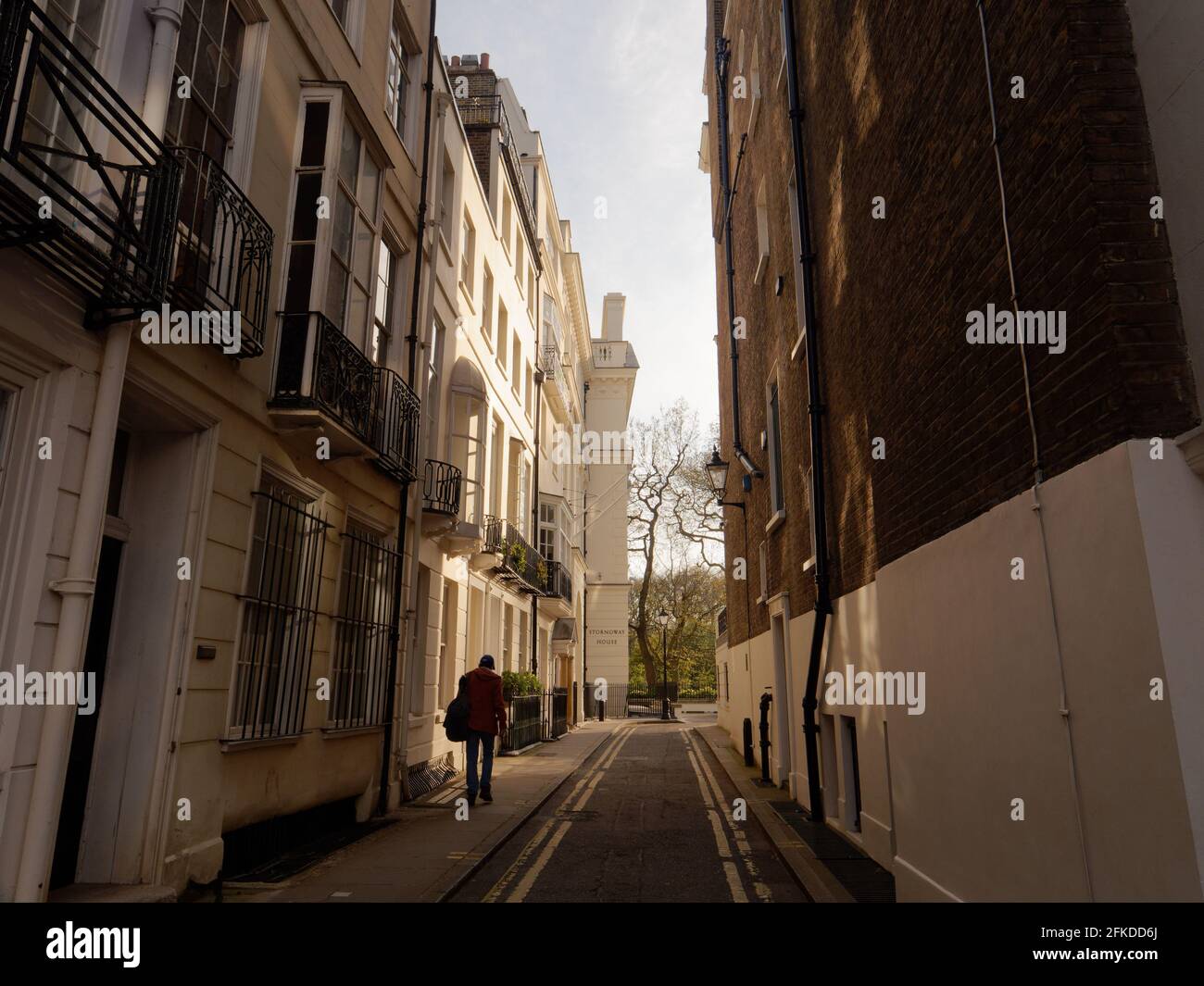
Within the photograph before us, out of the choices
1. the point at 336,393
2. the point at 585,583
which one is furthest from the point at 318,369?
the point at 585,583

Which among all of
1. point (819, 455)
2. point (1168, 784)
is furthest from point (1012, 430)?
point (819, 455)

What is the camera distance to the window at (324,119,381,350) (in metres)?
9.19

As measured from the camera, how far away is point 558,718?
23891mm

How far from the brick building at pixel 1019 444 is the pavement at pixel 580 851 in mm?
1081

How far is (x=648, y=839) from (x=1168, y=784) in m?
6.53

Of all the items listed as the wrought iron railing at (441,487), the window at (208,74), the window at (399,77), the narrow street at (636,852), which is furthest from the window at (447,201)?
the narrow street at (636,852)

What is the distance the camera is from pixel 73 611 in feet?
16.3

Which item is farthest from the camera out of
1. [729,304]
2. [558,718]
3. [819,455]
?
[558,718]

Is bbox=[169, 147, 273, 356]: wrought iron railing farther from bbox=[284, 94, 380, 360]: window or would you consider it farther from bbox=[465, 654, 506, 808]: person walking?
bbox=[465, 654, 506, 808]: person walking

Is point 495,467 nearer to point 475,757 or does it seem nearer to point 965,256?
point 475,757

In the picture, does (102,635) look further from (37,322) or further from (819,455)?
(819,455)

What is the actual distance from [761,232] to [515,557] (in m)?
8.92

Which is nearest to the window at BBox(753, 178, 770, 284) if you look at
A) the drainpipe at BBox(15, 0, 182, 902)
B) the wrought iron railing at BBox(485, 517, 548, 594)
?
the wrought iron railing at BBox(485, 517, 548, 594)
